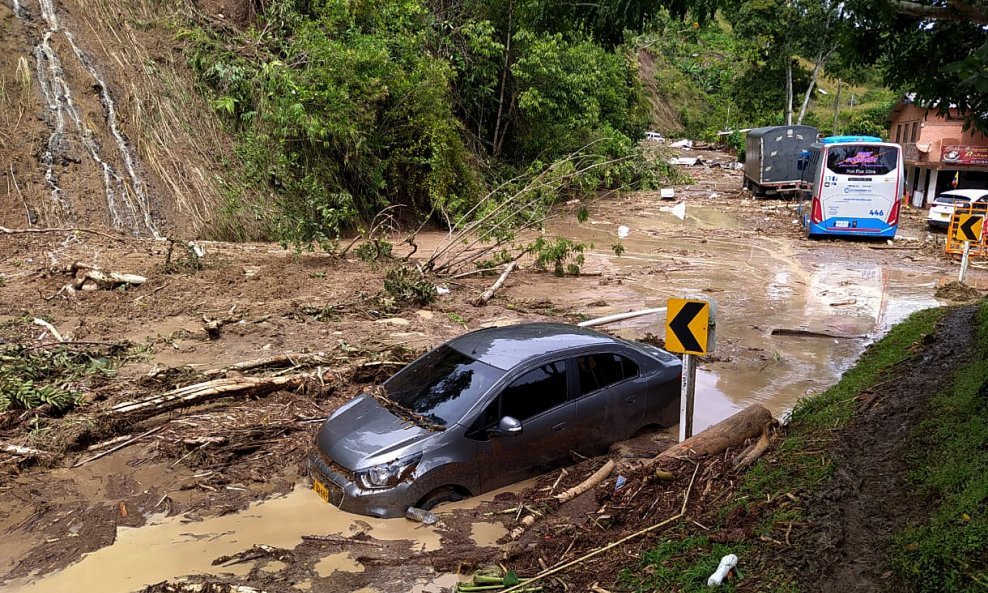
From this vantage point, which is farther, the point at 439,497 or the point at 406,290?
the point at 406,290

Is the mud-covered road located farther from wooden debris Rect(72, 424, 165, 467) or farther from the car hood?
the car hood

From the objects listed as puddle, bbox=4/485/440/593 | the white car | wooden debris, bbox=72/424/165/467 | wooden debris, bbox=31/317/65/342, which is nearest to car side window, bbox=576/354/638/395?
puddle, bbox=4/485/440/593

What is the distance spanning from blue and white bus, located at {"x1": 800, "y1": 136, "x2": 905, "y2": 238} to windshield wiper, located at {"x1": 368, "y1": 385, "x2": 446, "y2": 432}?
1955 cm

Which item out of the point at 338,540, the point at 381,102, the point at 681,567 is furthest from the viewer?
the point at 381,102

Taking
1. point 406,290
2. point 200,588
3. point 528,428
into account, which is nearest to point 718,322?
point 406,290

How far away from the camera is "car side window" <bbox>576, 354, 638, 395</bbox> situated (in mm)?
7094

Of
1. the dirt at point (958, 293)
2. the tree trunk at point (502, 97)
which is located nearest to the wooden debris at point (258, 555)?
the dirt at point (958, 293)

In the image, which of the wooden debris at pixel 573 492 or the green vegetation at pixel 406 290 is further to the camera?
the green vegetation at pixel 406 290

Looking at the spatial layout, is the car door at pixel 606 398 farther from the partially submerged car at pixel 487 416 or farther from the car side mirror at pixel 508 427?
the car side mirror at pixel 508 427

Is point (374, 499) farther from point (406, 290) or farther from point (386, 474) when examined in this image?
point (406, 290)

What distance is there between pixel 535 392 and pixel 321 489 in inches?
79.6

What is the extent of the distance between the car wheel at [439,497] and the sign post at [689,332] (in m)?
2.10

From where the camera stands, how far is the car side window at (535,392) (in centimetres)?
656

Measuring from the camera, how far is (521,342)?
7.23m
